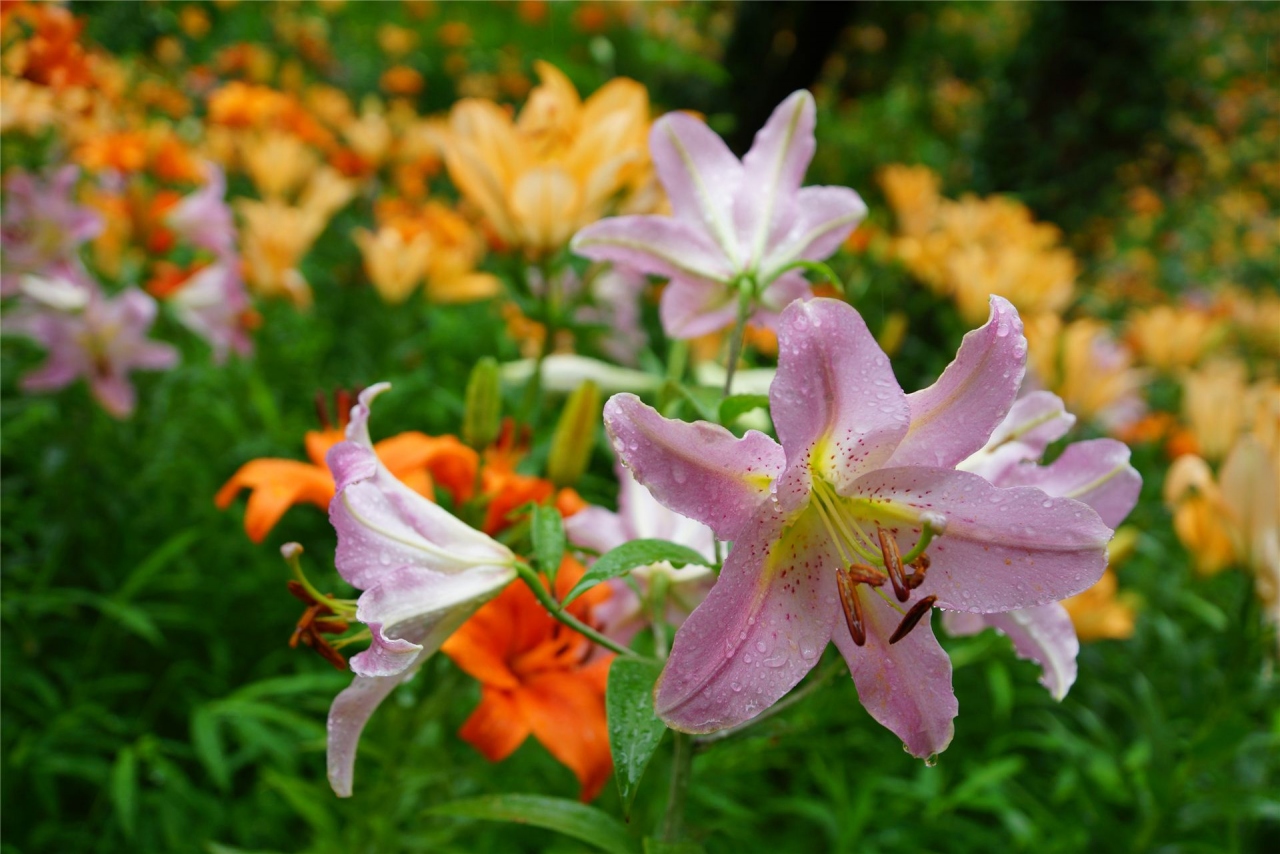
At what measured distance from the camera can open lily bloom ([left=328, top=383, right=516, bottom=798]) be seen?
0.52 m

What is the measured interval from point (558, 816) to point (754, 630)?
0.22m

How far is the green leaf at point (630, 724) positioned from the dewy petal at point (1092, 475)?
270 millimetres

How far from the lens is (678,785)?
573 millimetres

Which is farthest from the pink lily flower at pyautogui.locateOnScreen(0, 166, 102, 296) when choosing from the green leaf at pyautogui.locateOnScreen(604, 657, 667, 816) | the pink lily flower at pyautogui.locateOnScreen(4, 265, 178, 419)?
the green leaf at pyautogui.locateOnScreen(604, 657, 667, 816)

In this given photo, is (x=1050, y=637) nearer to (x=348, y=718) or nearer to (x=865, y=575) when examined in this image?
(x=865, y=575)

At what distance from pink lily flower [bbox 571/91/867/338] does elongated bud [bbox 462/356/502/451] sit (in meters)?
0.13

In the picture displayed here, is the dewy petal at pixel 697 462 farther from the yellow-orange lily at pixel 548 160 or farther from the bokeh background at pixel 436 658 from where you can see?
the yellow-orange lily at pixel 548 160

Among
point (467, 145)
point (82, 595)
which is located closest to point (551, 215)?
point (467, 145)

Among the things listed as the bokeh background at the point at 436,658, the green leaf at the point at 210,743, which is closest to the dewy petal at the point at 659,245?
the bokeh background at the point at 436,658

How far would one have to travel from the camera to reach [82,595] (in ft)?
4.14

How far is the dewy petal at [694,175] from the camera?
2.27 ft

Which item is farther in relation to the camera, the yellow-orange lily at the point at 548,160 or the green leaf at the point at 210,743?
the green leaf at the point at 210,743

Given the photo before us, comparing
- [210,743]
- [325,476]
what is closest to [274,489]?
[325,476]

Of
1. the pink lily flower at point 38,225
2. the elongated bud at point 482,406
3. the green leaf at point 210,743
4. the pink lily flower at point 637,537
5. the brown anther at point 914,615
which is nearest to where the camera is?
the brown anther at point 914,615
